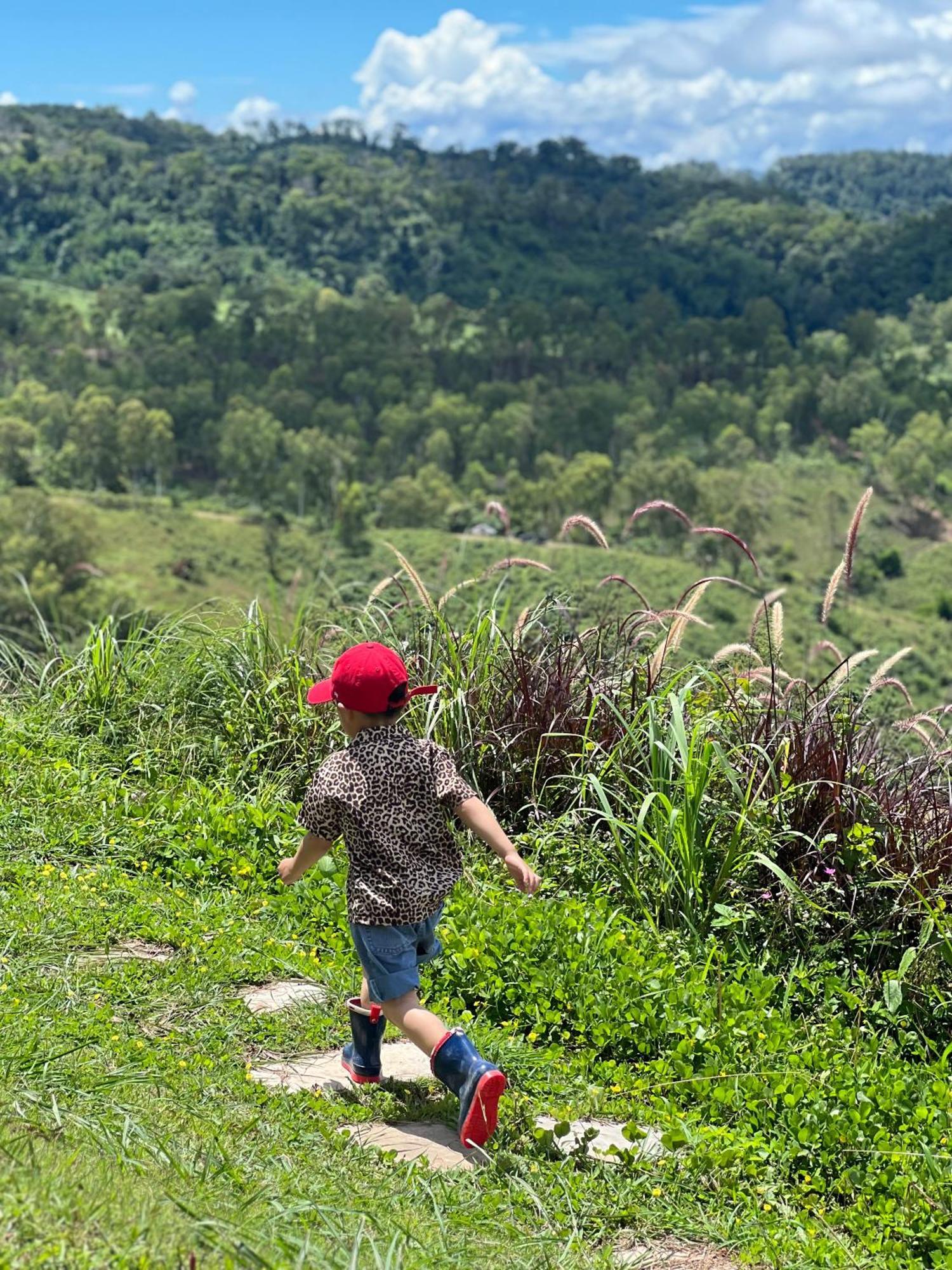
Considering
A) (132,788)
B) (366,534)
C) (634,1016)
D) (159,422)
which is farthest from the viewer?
(159,422)

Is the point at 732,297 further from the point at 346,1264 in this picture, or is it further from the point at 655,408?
the point at 346,1264

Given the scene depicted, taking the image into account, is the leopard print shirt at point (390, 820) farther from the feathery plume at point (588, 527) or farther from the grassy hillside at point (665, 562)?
the grassy hillside at point (665, 562)

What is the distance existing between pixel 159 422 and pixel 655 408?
33878 millimetres

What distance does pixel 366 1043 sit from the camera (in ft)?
9.11

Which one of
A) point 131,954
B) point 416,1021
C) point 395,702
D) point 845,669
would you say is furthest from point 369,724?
point 845,669

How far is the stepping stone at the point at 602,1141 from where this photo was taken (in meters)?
2.52

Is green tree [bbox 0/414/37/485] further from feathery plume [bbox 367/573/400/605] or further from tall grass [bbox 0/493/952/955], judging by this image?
feathery plume [bbox 367/573/400/605]

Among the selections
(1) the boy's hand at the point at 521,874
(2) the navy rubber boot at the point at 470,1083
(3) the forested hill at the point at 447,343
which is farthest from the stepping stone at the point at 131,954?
(3) the forested hill at the point at 447,343

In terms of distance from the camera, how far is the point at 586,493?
6456cm

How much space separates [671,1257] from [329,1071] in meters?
0.95

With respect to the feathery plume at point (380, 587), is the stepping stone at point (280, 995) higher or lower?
lower

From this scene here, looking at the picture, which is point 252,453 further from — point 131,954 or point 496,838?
point 496,838

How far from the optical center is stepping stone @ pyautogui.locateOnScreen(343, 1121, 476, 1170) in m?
2.52

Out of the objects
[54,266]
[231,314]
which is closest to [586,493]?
[231,314]
